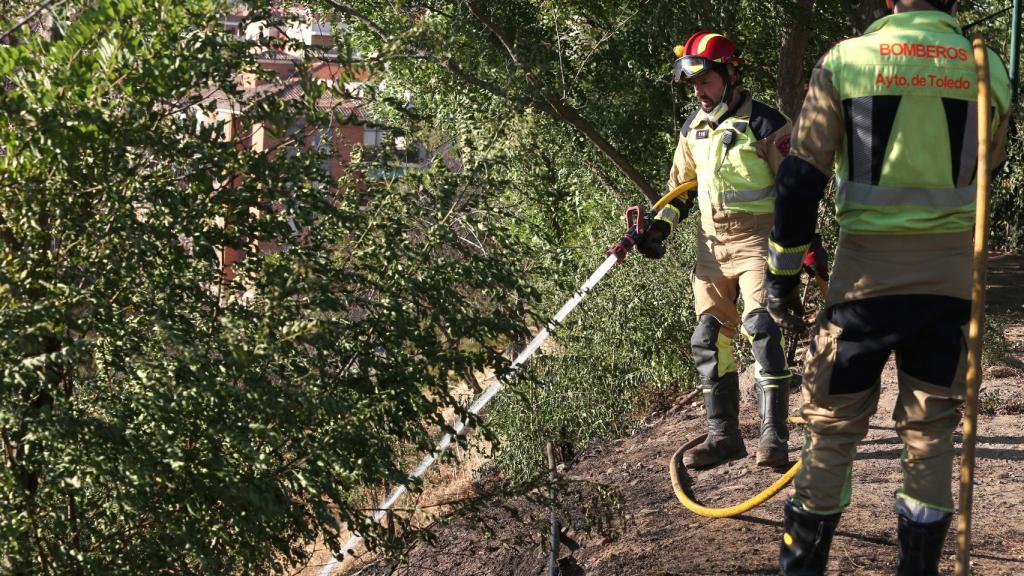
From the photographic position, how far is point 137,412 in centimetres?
391

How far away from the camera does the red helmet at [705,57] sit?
529 centimetres

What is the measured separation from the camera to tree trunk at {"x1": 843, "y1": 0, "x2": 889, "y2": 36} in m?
9.71

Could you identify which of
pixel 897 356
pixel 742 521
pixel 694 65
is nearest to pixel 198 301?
pixel 897 356

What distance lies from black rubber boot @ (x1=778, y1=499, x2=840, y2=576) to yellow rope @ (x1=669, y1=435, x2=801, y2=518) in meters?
0.60

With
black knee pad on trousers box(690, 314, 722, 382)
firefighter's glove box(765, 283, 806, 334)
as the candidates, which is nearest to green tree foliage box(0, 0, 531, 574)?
firefighter's glove box(765, 283, 806, 334)

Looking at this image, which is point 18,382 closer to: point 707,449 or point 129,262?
point 129,262

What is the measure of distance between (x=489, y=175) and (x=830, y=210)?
5.52 m

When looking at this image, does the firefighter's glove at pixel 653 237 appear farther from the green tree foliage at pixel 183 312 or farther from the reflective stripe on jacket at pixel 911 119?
the reflective stripe on jacket at pixel 911 119

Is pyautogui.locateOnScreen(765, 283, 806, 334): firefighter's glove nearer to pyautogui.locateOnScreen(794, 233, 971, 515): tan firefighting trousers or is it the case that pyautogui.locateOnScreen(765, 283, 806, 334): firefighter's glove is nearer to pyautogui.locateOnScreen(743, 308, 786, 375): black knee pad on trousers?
pyautogui.locateOnScreen(794, 233, 971, 515): tan firefighting trousers

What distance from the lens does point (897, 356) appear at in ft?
12.7

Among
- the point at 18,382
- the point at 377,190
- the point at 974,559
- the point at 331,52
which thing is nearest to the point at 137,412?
the point at 18,382

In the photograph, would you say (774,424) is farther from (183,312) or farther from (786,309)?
(183,312)

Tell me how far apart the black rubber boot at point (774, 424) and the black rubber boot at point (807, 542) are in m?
1.50

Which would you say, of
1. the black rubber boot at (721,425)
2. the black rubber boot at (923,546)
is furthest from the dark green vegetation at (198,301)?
the black rubber boot at (923,546)
